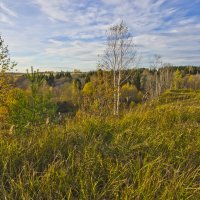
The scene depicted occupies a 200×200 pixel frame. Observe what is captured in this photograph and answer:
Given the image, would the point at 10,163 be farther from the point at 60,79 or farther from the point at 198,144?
the point at 60,79

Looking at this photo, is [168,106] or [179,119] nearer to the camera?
[179,119]

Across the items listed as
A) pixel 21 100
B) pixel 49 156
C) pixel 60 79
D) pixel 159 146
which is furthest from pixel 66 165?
pixel 60 79

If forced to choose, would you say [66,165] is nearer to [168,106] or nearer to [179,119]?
[179,119]

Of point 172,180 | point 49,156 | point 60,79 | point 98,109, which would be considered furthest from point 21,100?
point 60,79

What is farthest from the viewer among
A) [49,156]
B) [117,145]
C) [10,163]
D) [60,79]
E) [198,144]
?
[60,79]

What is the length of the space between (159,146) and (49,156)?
1.46 meters

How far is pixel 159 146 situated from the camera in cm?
372

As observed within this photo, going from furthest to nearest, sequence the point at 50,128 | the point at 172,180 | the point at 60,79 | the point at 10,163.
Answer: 1. the point at 60,79
2. the point at 50,128
3. the point at 10,163
4. the point at 172,180

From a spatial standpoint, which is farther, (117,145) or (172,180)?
(117,145)

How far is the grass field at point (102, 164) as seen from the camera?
2.50 m

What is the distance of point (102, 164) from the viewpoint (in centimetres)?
304

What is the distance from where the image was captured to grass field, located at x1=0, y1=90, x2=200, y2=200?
2.50 meters

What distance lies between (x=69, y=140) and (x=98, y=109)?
108 inches

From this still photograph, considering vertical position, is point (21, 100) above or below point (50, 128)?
below
